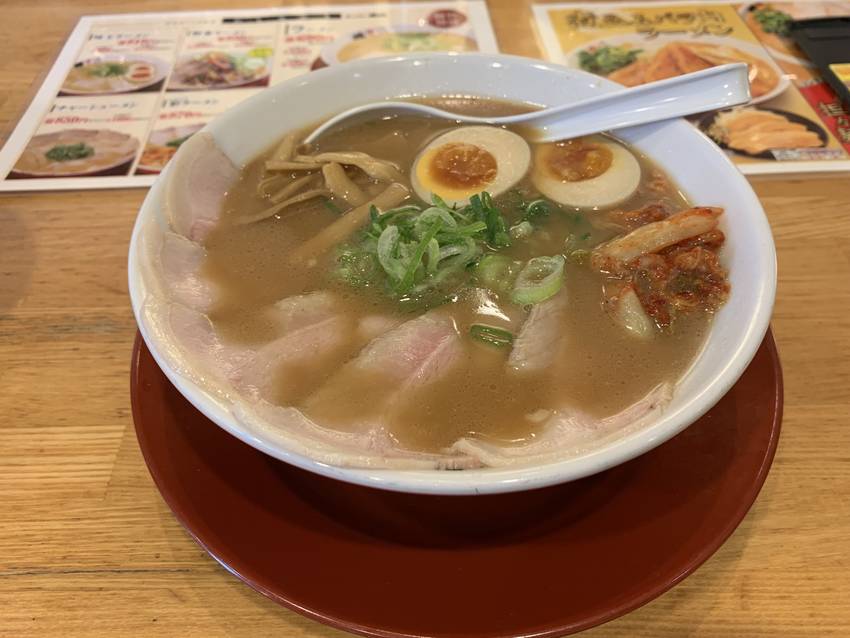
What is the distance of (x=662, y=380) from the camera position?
111 cm

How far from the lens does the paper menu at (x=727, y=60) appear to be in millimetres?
1949

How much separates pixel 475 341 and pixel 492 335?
0.11ft

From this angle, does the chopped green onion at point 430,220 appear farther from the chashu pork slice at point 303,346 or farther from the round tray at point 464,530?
the round tray at point 464,530

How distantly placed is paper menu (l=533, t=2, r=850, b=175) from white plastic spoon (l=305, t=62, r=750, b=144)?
0.50m

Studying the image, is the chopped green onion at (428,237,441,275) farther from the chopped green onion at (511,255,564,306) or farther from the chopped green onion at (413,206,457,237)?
the chopped green onion at (511,255,564,306)

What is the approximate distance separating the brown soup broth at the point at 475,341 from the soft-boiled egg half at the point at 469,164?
0.06 m

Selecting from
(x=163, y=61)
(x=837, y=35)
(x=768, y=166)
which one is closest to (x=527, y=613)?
(x=768, y=166)

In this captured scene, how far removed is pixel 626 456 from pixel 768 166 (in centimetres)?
141

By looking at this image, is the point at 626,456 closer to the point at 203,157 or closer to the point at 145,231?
the point at 145,231

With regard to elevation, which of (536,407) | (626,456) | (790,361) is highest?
(626,456)

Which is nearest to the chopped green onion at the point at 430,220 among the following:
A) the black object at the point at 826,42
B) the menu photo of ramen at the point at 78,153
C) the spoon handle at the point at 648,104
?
the spoon handle at the point at 648,104

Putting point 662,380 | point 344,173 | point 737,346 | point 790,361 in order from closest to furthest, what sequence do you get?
point 737,346, point 662,380, point 790,361, point 344,173

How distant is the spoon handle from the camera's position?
4.72 ft

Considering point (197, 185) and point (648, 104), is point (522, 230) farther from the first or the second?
point (197, 185)
